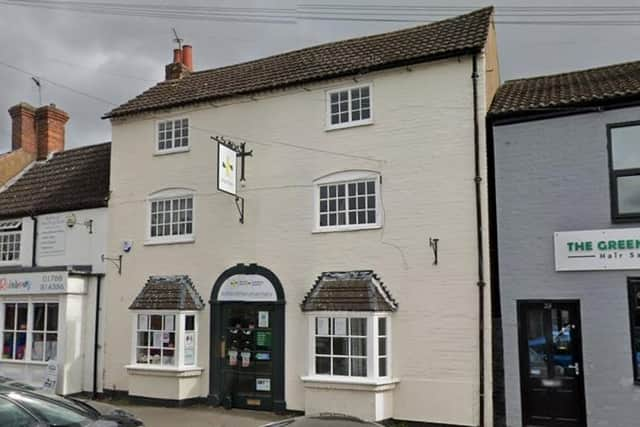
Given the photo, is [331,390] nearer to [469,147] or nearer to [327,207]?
[327,207]

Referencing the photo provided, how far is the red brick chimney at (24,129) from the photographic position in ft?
69.4

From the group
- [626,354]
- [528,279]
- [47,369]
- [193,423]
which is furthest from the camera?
[47,369]

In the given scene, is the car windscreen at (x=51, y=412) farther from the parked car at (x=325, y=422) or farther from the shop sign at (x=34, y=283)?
the shop sign at (x=34, y=283)

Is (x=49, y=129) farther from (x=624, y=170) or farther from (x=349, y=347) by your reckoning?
(x=624, y=170)

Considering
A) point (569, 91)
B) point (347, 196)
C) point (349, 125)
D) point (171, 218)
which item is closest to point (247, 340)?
point (171, 218)

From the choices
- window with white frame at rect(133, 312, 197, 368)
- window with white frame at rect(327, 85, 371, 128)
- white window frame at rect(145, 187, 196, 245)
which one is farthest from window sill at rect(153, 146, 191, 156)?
window with white frame at rect(133, 312, 197, 368)

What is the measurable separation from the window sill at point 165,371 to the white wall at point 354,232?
0.28m

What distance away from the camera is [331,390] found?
12578 mm

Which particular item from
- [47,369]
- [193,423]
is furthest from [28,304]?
[193,423]

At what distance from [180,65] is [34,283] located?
7.36m

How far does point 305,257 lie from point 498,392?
4838mm

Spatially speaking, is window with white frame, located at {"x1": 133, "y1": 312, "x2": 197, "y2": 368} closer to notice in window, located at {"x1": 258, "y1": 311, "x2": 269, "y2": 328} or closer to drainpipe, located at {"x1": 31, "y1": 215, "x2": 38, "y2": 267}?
notice in window, located at {"x1": 258, "y1": 311, "x2": 269, "y2": 328}

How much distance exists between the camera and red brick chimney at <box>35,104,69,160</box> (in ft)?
69.6

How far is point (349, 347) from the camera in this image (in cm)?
1273
